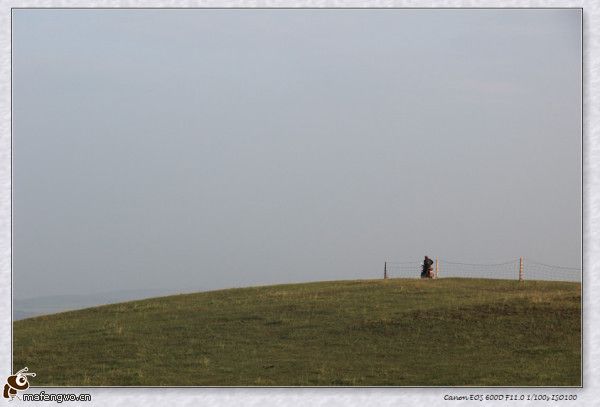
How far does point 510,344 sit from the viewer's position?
3988cm

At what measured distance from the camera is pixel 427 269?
5659 centimetres

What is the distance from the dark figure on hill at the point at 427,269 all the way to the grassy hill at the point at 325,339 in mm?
3004

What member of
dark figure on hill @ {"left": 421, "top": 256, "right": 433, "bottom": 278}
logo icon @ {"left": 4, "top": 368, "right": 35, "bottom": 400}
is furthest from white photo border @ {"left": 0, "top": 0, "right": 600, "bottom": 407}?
dark figure on hill @ {"left": 421, "top": 256, "right": 433, "bottom": 278}

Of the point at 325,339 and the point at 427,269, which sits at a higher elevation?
the point at 427,269

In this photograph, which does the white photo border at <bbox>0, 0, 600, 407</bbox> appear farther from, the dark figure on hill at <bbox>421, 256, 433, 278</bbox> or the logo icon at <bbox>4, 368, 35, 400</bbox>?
the dark figure on hill at <bbox>421, 256, 433, 278</bbox>

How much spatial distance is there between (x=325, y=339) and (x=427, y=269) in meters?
16.9

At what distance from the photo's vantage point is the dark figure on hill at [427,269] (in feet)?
185

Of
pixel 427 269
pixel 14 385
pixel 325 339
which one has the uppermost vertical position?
pixel 427 269

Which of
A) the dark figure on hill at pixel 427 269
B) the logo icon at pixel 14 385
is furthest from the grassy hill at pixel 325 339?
the dark figure on hill at pixel 427 269

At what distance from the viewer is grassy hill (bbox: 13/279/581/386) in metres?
35.7

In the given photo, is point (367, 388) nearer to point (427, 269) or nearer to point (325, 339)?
point (325, 339)

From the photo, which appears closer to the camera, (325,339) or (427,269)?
(325,339)

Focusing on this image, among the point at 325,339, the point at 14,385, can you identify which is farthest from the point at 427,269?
the point at 14,385

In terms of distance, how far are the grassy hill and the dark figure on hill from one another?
3.00 meters
